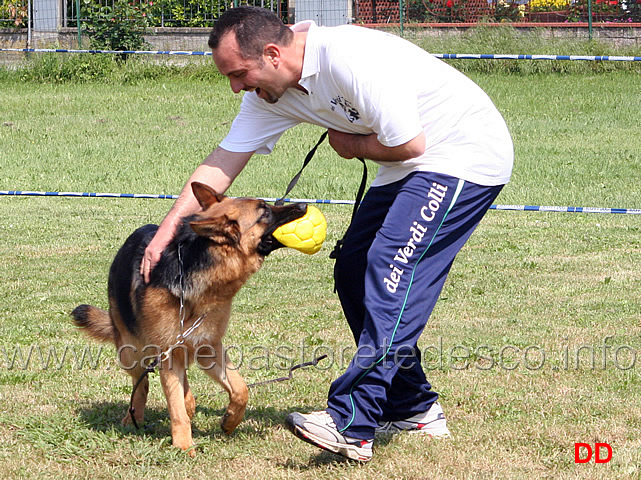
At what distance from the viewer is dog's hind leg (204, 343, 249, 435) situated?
13.8ft

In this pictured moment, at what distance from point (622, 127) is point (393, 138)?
13.6m

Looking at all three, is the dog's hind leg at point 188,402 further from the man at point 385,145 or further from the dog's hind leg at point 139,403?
→ the man at point 385,145

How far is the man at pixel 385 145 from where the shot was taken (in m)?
3.44

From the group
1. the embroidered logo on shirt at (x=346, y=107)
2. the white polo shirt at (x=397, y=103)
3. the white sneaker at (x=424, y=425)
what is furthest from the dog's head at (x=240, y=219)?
the white sneaker at (x=424, y=425)

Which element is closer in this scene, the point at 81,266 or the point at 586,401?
the point at 586,401

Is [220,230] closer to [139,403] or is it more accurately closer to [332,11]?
[139,403]

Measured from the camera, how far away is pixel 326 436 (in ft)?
11.9

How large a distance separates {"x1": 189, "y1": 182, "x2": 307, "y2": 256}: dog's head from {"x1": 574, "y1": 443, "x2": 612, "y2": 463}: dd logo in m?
1.73

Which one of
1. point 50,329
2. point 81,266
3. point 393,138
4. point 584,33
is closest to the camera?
point 393,138

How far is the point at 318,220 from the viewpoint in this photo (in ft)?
13.5

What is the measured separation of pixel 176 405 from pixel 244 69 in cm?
170

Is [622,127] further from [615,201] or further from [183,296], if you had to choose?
[183,296]

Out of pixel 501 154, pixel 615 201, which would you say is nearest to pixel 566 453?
pixel 501 154

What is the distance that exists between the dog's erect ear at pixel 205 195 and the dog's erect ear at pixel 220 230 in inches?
7.2
